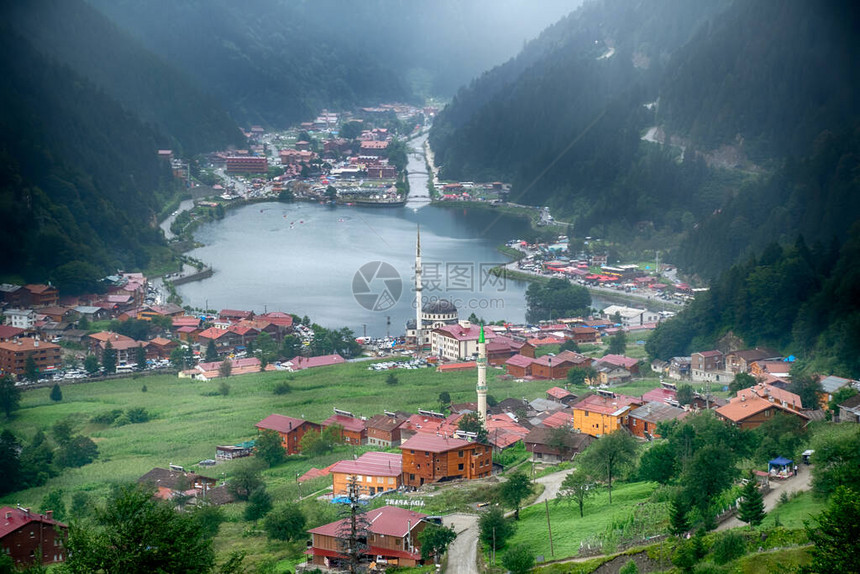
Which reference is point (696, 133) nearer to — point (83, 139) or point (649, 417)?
point (83, 139)

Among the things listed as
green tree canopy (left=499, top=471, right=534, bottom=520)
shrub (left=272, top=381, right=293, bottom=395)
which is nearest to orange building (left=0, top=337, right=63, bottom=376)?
shrub (left=272, top=381, right=293, bottom=395)

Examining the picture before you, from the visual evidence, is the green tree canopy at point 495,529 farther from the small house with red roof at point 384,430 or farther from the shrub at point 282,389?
the shrub at point 282,389

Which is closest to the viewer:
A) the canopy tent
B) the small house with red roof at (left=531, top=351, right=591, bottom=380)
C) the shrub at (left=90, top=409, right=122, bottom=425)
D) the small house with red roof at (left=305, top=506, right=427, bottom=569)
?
the small house with red roof at (left=305, top=506, right=427, bottom=569)

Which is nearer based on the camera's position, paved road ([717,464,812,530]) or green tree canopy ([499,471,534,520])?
paved road ([717,464,812,530])

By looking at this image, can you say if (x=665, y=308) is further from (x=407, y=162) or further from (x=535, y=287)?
(x=407, y=162)

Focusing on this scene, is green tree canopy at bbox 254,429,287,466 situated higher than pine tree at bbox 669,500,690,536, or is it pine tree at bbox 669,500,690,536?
pine tree at bbox 669,500,690,536

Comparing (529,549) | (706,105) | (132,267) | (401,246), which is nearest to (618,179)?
(706,105)

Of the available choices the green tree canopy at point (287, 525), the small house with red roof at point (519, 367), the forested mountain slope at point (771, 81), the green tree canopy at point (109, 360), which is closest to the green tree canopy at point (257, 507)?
the green tree canopy at point (287, 525)

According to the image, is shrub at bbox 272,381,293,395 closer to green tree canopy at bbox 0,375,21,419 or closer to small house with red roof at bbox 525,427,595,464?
green tree canopy at bbox 0,375,21,419
